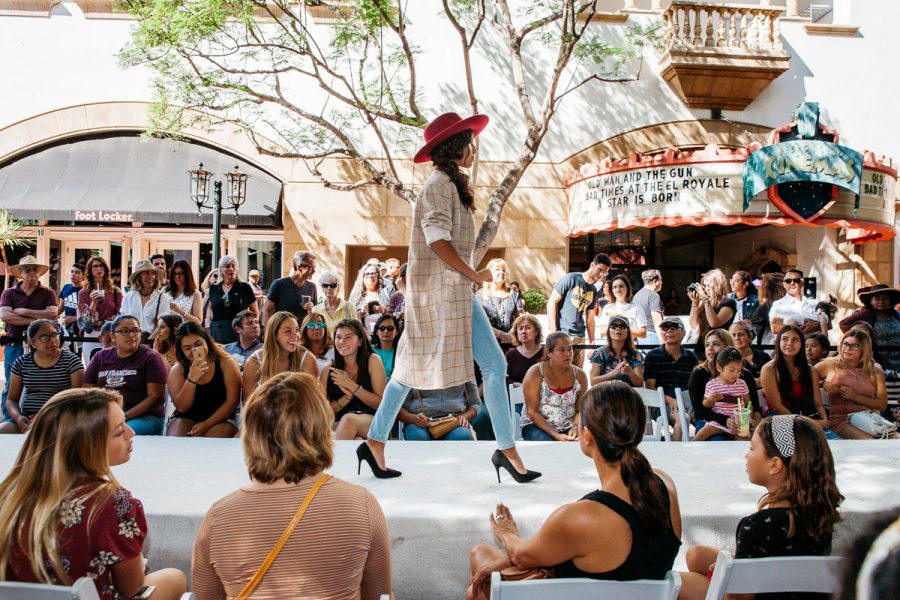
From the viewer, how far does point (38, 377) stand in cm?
561

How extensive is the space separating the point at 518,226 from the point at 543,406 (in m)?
9.04

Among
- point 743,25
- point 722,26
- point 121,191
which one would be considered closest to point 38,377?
point 121,191

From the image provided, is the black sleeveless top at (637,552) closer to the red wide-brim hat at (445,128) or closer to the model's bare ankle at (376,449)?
the model's bare ankle at (376,449)

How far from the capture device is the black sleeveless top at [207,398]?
5.32 m

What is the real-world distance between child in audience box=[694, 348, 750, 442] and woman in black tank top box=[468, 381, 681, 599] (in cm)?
331

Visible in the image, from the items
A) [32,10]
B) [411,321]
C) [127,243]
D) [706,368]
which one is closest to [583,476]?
[411,321]

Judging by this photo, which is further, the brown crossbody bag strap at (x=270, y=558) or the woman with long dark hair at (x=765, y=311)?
the woman with long dark hair at (x=765, y=311)

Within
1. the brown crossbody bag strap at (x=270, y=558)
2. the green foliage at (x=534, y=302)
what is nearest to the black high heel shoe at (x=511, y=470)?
the brown crossbody bag strap at (x=270, y=558)

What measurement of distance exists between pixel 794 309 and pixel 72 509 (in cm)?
786

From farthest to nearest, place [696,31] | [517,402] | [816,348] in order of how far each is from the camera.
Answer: [696,31] < [816,348] < [517,402]

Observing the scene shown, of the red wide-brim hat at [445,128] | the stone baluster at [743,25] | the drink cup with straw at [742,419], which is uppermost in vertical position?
the stone baluster at [743,25]

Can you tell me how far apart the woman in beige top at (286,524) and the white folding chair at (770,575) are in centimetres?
105

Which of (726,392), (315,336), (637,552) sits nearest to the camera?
(637,552)

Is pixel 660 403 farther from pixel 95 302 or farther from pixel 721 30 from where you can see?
pixel 721 30
